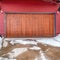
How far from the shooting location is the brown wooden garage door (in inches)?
417

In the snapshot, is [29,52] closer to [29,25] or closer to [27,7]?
[29,25]

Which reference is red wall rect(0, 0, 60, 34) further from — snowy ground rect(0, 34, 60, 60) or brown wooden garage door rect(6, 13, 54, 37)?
snowy ground rect(0, 34, 60, 60)

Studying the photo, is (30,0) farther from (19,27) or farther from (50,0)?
(19,27)

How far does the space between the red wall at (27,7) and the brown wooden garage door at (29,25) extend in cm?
37

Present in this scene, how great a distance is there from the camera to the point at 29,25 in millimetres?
10742

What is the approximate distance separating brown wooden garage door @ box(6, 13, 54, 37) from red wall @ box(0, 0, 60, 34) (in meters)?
0.37

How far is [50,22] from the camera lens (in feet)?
35.5

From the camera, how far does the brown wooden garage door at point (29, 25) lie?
1059 centimetres

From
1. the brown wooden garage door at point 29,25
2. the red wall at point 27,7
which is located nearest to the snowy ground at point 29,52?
the brown wooden garage door at point 29,25

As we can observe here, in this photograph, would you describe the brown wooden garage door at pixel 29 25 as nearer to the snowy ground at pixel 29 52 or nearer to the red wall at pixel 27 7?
the red wall at pixel 27 7

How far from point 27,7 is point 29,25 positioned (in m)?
1.33

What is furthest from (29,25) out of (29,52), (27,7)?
(29,52)

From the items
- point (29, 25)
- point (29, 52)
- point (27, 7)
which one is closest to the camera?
point (29, 52)

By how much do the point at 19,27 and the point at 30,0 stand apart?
83.3 inches
